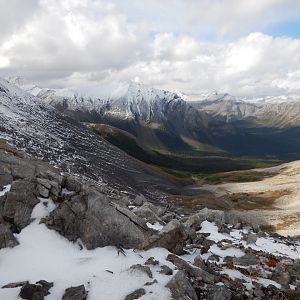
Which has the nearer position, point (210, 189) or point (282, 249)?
point (282, 249)

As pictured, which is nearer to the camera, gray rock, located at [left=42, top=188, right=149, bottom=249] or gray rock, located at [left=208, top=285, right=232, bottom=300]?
gray rock, located at [left=208, top=285, right=232, bottom=300]

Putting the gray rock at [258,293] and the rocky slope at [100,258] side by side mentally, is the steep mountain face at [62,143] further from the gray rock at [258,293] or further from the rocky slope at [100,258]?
the gray rock at [258,293]

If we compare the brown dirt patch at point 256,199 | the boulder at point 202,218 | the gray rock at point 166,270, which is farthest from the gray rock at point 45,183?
the brown dirt patch at point 256,199

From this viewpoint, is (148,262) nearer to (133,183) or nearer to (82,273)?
(82,273)

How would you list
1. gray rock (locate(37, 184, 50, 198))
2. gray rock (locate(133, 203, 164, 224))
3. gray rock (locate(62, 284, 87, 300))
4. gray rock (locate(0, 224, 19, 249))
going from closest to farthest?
gray rock (locate(62, 284, 87, 300))
gray rock (locate(0, 224, 19, 249))
gray rock (locate(37, 184, 50, 198))
gray rock (locate(133, 203, 164, 224))

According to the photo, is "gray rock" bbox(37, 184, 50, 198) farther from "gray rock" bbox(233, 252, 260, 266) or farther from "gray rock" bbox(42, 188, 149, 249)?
"gray rock" bbox(233, 252, 260, 266)

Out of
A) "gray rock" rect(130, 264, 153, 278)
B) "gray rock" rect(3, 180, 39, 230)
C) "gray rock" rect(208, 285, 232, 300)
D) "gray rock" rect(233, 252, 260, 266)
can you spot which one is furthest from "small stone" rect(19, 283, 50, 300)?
"gray rock" rect(233, 252, 260, 266)

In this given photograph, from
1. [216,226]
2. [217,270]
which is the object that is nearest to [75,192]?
[217,270]
